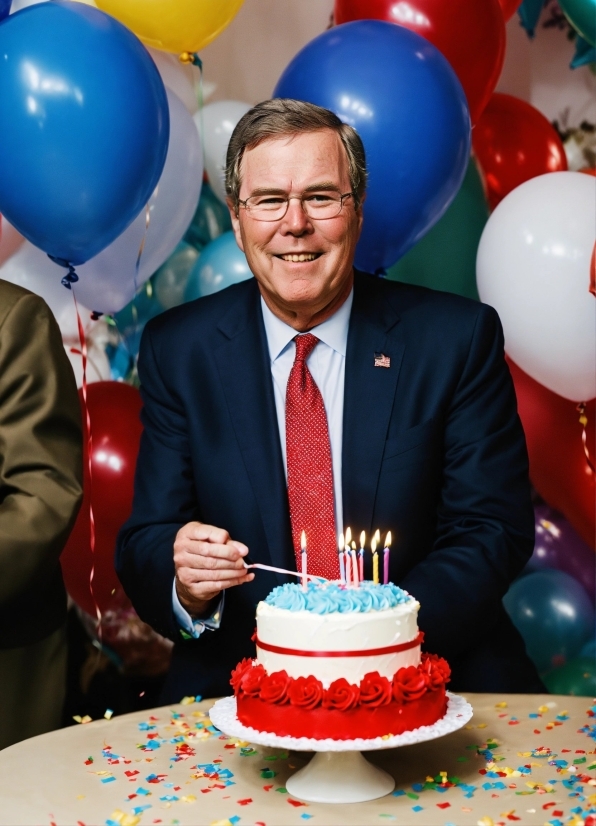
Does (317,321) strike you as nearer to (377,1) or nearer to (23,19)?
(23,19)

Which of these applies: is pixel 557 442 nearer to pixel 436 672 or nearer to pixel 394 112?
pixel 394 112

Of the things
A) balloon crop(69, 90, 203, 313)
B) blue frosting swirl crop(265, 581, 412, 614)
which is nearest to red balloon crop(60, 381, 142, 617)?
balloon crop(69, 90, 203, 313)

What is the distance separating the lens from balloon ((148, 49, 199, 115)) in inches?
126

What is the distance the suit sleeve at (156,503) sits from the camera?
2172 mm

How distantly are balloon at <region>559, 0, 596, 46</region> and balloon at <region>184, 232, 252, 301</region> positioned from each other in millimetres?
1123

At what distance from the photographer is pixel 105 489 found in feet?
9.92

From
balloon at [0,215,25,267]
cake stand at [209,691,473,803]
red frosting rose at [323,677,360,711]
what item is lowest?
cake stand at [209,691,473,803]

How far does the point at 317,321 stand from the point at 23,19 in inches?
36.9

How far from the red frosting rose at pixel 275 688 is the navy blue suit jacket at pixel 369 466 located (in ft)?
2.07

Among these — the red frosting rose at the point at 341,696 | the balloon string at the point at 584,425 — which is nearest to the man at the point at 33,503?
the red frosting rose at the point at 341,696

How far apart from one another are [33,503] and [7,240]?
4.17ft

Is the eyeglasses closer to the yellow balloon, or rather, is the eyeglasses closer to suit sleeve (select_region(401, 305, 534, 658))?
suit sleeve (select_region(401, 305, 534, 658))

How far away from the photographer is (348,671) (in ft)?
4.98

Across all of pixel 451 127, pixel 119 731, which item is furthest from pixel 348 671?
pixel 451 127
